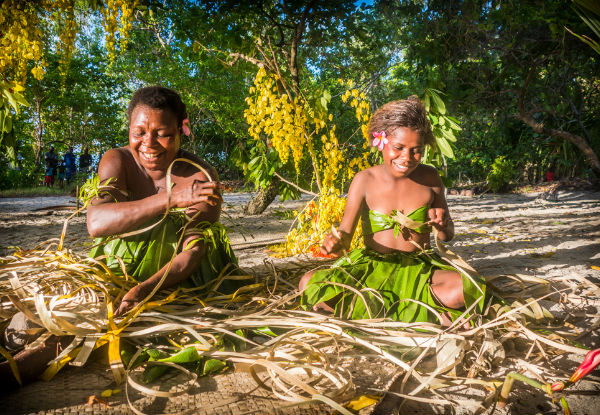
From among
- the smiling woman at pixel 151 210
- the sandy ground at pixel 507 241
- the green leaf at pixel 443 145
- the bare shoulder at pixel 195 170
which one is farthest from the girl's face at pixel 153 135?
the green leaf at pixel 443 145

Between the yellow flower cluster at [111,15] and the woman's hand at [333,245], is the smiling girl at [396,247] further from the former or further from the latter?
the yellow flower cluster at [111,15]

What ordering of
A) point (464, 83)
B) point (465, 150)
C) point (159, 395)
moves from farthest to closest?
point (465, 150), point (464, 83), point (159, 395)

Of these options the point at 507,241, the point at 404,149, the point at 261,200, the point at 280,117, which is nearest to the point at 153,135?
the point at 404,149

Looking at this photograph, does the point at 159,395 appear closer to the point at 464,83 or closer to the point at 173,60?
the point at 464,83

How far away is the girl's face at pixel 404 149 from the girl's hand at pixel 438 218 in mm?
290

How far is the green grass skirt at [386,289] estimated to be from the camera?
1811 mm

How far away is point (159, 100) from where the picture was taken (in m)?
1.97

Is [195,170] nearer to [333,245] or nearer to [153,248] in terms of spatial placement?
[153,248]

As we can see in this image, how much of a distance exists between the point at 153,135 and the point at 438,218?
163 centimetres

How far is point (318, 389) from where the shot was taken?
131 cm

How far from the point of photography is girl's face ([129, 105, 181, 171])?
1941mm

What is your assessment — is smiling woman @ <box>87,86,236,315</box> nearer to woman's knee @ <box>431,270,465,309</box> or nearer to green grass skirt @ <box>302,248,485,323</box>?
green grass skirt @ <box>302,248,485,323</box>

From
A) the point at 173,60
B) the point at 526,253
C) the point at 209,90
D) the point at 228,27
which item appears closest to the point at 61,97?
the point at 173,60

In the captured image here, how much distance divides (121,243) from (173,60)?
10072mm
